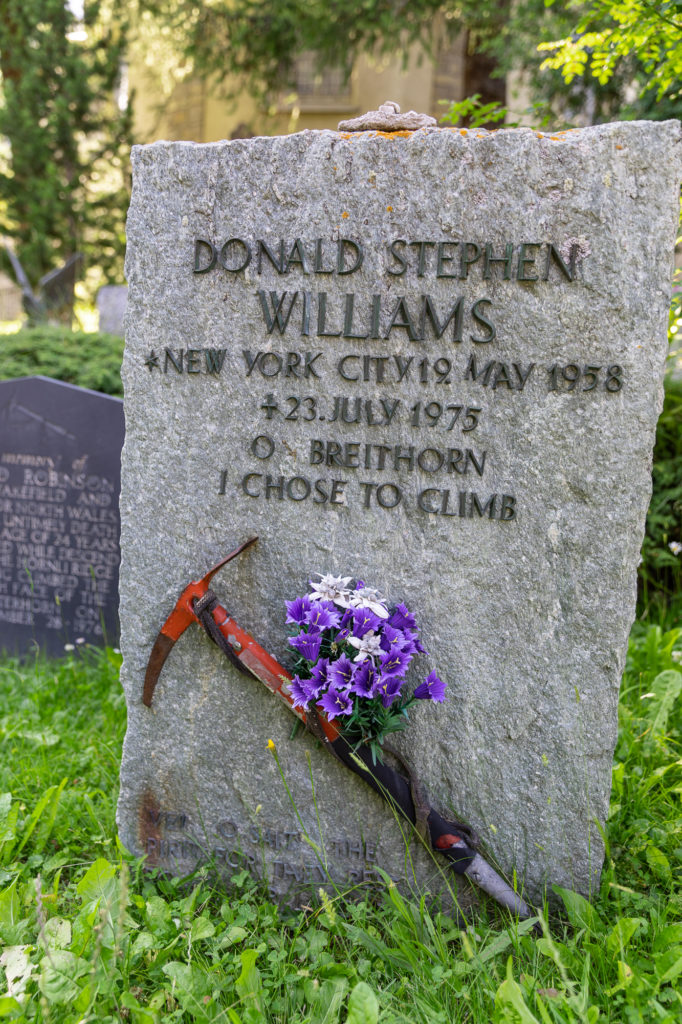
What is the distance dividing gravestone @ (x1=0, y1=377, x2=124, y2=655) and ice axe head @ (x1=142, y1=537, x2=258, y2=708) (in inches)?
52.2

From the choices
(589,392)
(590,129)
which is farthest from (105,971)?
(590,129)

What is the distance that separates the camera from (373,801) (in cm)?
204

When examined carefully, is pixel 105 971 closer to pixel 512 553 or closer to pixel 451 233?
pixel 512 553

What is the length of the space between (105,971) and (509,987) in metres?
0.84

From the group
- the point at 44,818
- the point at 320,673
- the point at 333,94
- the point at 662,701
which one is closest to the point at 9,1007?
the point at 44,818

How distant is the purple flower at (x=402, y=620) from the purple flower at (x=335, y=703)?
0.21 metres

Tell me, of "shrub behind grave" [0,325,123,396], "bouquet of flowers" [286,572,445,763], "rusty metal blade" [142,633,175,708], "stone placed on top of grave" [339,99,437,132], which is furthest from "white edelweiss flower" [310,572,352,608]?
"shrub behind grave" [0,325,123,396]

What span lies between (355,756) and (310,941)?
442 mm

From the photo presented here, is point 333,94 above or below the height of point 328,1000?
above

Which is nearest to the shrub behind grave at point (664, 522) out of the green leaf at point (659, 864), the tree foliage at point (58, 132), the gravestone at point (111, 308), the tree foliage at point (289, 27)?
the green leaf at point (659, 864)

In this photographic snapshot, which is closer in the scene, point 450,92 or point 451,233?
point 451,233

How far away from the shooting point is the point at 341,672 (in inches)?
73.2

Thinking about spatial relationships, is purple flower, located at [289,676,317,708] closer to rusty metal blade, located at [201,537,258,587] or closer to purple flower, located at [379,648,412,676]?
purple flower, located at [379,648,412,676]

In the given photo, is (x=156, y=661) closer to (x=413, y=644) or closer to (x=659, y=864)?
(x=413, y=644)
